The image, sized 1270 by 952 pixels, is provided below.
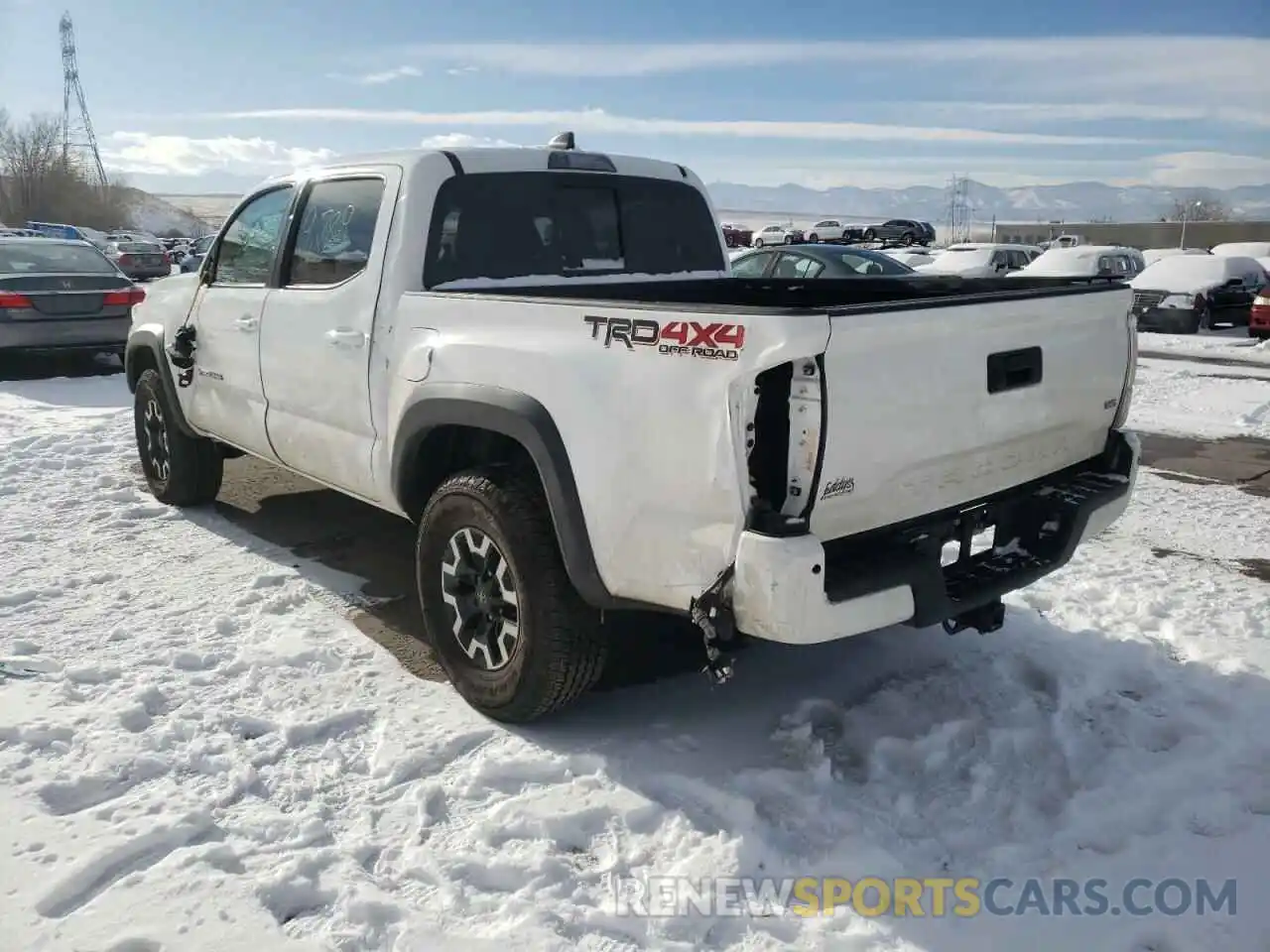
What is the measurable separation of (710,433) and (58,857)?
2.17 meters

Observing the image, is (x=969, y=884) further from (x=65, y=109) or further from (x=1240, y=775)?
(x=65, y=109)

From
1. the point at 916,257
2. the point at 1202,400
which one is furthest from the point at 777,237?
the point at 1202,400

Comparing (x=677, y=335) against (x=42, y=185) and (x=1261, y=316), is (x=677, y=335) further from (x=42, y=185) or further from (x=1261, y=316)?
(x=42, y=185)

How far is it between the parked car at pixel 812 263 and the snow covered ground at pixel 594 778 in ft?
25.2

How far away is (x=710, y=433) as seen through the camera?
274 cm

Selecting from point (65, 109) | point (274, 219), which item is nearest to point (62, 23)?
point (65, 109)

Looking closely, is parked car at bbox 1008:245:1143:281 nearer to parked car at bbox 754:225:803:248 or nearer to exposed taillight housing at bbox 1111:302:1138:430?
exposed taillight housing at bbox 1111:302:1138:430

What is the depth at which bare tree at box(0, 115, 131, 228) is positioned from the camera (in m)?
87.5

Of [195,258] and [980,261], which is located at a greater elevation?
[195,258]

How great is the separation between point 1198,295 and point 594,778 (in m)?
17.1

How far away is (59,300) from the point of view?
10883mm

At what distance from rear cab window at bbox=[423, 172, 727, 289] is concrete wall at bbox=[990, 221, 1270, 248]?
70.8 meters

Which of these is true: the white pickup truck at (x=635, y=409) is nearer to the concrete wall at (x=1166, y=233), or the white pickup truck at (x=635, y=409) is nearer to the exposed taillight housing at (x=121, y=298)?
the exposed taillight housing at (x=121, y=298)

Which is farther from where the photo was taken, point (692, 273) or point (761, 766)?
point (692, 273)
